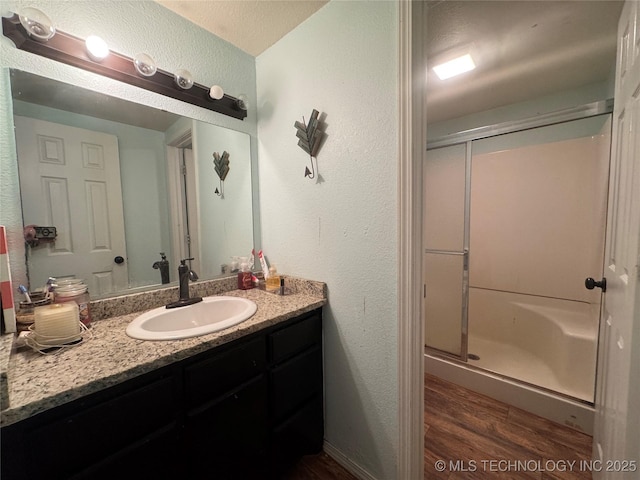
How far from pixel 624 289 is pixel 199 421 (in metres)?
1.43

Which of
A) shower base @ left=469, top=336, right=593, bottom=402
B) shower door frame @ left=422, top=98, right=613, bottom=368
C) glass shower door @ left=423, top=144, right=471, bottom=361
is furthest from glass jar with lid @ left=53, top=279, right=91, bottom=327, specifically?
shower base @ left=469, top=336, right=593, bottom=402

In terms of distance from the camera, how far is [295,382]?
112cm

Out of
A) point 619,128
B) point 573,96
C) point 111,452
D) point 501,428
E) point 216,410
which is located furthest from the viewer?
point 573,96

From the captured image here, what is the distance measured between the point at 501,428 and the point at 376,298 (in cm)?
126

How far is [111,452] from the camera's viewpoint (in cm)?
64

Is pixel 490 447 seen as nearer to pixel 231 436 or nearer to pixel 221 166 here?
pixel 231 436

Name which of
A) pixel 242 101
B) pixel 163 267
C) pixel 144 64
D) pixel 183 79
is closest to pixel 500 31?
pixel 242 101

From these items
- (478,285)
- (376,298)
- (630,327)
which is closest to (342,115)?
(376,298)

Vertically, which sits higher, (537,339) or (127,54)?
(127,54)

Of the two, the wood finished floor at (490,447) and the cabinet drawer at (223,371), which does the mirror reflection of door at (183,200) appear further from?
the wood finished floor at (490,447)

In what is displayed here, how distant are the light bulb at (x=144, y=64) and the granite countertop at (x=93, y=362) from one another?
1.06 m

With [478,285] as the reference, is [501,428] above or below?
below

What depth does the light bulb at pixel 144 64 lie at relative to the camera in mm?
1030

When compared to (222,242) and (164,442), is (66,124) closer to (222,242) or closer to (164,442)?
(222,242)
